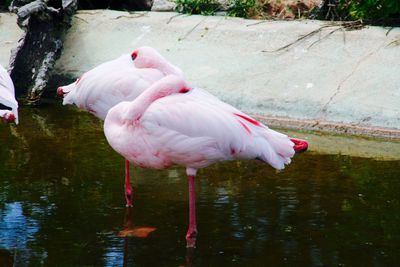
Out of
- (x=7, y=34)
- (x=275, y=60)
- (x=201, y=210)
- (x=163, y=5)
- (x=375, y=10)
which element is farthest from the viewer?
(x=163, y=5)

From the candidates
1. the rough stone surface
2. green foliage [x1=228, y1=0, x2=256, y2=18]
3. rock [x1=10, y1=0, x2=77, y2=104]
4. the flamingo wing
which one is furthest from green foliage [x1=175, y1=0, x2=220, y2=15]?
the flamingo wing

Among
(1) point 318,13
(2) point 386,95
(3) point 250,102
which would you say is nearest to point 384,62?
(2) point 386,95

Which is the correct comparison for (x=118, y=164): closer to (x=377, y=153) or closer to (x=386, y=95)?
(x=377, y=153)

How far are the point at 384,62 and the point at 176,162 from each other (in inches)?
142

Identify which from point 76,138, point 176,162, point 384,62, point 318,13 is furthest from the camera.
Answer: point 318,13

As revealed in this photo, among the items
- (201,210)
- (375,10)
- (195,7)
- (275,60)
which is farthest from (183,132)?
(195,7)

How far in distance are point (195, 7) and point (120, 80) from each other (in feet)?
14.0

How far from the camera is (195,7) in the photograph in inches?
391

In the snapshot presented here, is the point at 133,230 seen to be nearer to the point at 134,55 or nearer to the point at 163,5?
the point at 134,55

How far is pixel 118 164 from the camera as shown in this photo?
650 cm

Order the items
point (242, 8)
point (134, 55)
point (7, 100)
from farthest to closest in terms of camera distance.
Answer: point (242, 8) < point (134, 55) < point (7, 100)

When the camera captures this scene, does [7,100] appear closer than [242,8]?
Yes

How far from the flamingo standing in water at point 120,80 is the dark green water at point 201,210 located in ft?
1.88

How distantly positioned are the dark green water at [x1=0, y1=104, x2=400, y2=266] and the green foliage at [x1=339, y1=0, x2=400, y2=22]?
98.3 inches
